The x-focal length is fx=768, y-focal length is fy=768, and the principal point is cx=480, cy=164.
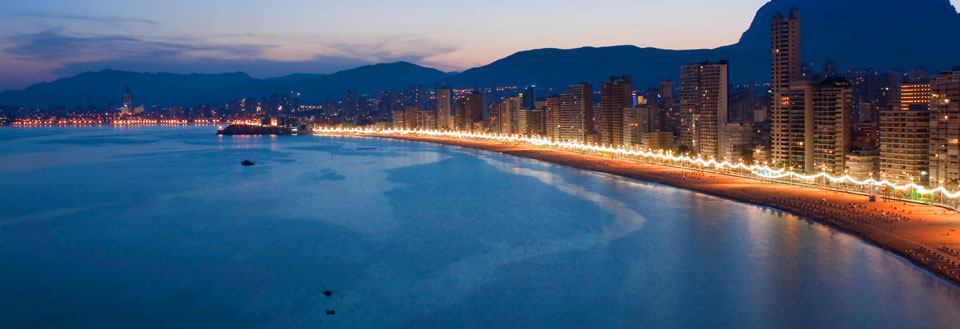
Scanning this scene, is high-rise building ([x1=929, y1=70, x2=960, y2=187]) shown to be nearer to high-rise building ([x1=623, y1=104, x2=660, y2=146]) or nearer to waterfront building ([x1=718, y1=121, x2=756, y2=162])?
waterfront building ([x1=718, y1=121, x2=756, y2=162])

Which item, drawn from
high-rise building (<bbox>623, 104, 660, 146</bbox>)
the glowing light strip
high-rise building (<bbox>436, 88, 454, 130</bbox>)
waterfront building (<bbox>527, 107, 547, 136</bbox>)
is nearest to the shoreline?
the glowing light strip

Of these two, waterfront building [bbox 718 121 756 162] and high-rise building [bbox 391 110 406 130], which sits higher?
high-rise building [bbox 391 110 406 130]

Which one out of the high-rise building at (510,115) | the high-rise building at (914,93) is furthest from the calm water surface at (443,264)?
the high-rise building at (510,115)

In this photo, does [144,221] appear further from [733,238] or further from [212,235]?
[733,238]

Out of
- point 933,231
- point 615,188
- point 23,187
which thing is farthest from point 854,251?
point 23,187

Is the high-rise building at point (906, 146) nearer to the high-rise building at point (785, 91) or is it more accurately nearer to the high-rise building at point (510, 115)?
the high-rise building at point (785, 91)
